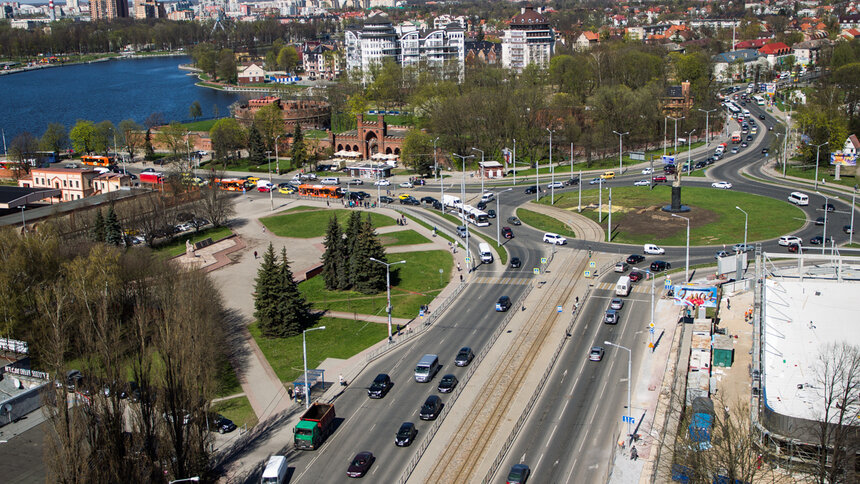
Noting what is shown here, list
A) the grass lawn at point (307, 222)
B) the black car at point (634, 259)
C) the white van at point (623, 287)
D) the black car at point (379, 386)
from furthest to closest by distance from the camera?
1. the grass lawn at point (307, 222)
2. the black car at point (634, 259)
3. the white van at point (623, 287)
4. the black car at point (379, 386)

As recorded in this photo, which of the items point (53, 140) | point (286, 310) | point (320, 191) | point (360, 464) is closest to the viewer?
point (360, 464)

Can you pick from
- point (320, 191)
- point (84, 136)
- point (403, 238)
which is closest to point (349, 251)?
point (403, 238)

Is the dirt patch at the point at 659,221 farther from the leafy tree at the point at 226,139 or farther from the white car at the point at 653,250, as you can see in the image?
the leafy tree at the point at 226,139

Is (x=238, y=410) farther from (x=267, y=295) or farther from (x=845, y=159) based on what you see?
(x=845, y=159)

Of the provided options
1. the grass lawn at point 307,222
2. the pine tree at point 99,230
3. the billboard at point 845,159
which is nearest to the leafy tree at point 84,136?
the grass lawn at point 307,222

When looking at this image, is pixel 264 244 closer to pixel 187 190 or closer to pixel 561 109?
pixel 187 190

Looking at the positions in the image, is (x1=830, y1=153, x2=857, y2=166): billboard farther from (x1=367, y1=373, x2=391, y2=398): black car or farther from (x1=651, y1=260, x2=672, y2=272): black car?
(x1=367, y1=373, x2=391, y2=398): black car

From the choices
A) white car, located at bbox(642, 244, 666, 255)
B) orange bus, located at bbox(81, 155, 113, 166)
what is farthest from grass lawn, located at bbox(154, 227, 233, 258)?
orange bus, located at bbox(81, 155, 113, 166)
